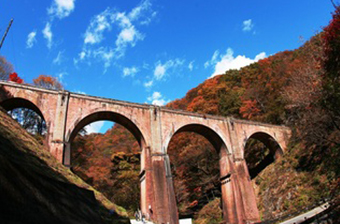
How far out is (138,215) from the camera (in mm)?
16703

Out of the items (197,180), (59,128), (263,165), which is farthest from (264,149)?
(59,128)

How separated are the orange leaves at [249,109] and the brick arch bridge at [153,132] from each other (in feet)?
35.4

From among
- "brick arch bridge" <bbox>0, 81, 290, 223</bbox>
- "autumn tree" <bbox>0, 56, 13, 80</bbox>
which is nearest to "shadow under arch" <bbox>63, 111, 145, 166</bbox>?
"brick arch bridge" <bbox>0, 81, 290, 223</bbox>

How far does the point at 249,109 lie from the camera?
35.9m

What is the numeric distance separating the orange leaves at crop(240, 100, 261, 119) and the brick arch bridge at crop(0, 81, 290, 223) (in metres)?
10.8

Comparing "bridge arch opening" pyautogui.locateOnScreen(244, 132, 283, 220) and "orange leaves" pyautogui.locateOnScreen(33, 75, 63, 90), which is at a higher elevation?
"orange leaves" pyautogui.locateOnScreen(33, 75, 63, 90)

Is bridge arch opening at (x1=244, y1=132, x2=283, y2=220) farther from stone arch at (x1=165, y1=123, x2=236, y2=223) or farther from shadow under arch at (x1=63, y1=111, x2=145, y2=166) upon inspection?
shadow under arch at (x1=63, y1=111, x2=145, y2=166)

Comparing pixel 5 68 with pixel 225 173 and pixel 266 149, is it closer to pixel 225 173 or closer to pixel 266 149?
pixel 225 173

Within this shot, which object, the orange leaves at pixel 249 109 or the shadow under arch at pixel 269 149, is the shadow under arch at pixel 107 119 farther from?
the orange leaves at pixel 249 109

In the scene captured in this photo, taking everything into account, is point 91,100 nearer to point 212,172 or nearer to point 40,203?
point 40,203

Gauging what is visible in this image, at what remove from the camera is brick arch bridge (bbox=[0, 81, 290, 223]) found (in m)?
15.9

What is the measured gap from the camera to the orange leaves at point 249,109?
35.3 meters

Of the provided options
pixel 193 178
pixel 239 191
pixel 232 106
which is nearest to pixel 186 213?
pixel 193 178

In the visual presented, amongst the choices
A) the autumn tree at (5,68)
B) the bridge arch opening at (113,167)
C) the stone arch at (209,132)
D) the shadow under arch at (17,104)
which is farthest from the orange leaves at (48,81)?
the stone arch at (209,132)
